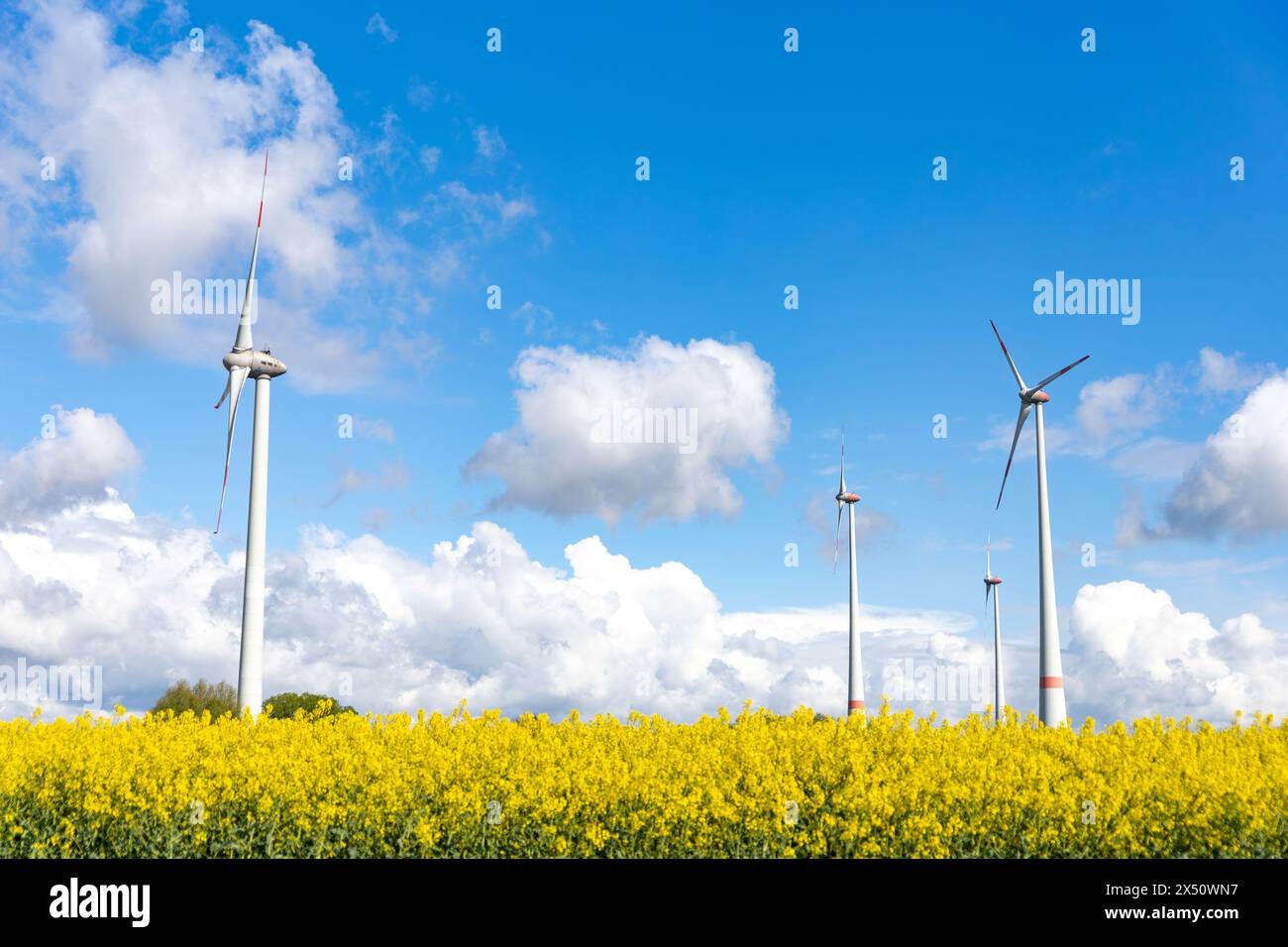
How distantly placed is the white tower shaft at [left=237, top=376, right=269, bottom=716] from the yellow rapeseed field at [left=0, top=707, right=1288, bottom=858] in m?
9.29

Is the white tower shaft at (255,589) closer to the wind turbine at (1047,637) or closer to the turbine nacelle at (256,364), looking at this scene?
the turbine nacelle at (256,364)

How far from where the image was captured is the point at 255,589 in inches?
961

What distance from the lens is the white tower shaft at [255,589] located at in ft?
78.5

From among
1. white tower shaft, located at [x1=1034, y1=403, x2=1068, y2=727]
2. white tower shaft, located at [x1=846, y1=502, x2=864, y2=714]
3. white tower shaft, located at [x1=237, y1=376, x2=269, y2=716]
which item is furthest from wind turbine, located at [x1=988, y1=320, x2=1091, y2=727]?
white tower shaft, located at [x1=237, y1=376, x2=269, y2=716]

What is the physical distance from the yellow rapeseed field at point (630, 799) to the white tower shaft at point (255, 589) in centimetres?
929

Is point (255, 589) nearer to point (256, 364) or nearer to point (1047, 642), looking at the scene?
point (256, 364)

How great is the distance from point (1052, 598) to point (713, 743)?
64.2 ft

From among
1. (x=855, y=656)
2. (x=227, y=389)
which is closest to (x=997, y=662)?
(x=855, y=656)

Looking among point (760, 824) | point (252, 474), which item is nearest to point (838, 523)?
point (252, 474)

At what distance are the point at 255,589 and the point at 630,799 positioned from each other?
15153 millimetres

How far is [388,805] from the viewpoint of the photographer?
12.2 metres

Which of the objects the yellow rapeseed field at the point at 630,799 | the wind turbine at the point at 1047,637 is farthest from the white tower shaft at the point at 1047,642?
the yellow rapeseed field at the point at 630,799
